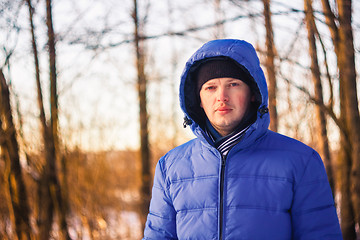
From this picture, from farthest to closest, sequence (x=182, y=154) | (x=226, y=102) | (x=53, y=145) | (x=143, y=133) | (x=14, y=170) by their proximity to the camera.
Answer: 1. (x=143, y=133)
2. (x=14, y=170)
3. (x=53, y=145)
4. (x=182, y=154)
5. (x=226, y=102)

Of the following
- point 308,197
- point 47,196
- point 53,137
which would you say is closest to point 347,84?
point 308,197

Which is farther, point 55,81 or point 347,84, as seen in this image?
point 55,81

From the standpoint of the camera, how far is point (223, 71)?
1.72m

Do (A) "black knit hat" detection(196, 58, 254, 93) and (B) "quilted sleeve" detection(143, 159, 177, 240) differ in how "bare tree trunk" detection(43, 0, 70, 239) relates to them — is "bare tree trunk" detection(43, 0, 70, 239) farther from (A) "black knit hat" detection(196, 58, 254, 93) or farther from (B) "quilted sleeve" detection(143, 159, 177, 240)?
(B) "quilted sleeve" detection(143, 159, 177, 240)

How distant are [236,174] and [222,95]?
379mm

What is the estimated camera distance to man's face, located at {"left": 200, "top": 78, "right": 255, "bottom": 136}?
5.46 feet

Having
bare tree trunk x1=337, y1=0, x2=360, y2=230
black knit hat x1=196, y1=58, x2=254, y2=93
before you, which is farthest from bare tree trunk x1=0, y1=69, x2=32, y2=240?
bare tree trunk x1=337, y1=0, x2=360, y2=230

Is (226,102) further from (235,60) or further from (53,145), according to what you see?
(53,145)

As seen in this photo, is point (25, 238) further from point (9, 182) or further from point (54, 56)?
point (54, 56)

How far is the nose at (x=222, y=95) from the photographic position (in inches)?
65.1

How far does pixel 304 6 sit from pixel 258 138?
8.69 ft

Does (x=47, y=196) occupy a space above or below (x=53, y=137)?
below

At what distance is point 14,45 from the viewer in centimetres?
454

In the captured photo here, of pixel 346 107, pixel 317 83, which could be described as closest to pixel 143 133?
pixel 317 83
